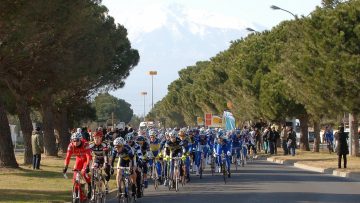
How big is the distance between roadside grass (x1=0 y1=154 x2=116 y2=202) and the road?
1863 millimetres

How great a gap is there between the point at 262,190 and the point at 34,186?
676 centimetres

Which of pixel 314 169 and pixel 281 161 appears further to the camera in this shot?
pixel 281 161

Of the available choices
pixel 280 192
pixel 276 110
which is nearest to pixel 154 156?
pixel 280 192

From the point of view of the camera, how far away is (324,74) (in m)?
43.9

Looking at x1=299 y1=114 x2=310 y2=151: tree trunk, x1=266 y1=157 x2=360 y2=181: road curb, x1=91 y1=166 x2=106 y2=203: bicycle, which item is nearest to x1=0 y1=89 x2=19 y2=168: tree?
x1=266 y1=157 x2=360 y2=181: road curb

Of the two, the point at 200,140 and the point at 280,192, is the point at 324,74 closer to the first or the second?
the point at 200,140

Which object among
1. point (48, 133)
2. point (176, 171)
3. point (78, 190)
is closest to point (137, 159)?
point (78, 190)

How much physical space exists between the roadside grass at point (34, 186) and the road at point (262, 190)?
186 cm

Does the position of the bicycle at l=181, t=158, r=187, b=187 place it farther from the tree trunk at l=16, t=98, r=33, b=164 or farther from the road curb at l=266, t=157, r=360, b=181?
the tree trunk at l=16, t=98, r=33, b=164

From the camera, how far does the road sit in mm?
22538

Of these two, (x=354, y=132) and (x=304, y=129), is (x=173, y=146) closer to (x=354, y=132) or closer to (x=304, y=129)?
(x=354, y=132)

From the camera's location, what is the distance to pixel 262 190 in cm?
2569

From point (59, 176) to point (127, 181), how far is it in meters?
11.3

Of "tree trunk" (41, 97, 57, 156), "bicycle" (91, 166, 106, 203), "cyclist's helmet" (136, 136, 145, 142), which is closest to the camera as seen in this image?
"bicycle" (91, 166, 106, 203)
